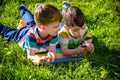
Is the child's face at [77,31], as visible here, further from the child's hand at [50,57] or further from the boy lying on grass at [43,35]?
the child's hand at [50,57]

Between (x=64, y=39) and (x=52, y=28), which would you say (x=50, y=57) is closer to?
(x=52, y=28)

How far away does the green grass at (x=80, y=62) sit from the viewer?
3609mm

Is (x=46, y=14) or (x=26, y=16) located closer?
(x=46, y=14)

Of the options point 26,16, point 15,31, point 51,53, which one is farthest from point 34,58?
point 26,16

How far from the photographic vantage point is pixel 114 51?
4.29 metres

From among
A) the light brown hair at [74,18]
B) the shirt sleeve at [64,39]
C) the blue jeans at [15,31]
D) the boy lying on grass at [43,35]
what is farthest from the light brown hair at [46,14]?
the blue jeans at [15,31]

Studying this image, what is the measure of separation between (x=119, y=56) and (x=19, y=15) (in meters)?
1.87

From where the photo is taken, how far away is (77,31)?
392 cm

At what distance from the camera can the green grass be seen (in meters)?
3.61

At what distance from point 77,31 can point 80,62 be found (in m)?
0.38

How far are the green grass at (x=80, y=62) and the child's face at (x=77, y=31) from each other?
32 cm

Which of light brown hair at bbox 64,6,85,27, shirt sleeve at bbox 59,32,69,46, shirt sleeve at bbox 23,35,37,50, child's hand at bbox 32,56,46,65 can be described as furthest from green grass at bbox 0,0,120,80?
light brown hair at bbox 64,6,85,27

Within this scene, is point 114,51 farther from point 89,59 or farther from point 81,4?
point 81,4

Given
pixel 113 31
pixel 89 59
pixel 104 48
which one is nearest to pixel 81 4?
pixel 113 31
